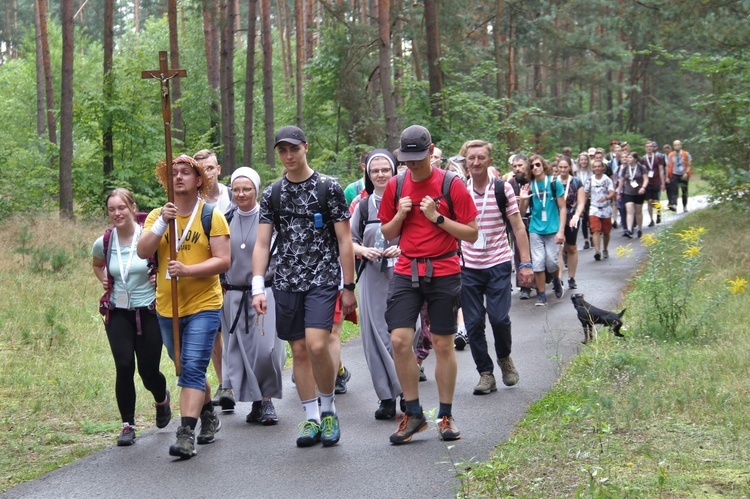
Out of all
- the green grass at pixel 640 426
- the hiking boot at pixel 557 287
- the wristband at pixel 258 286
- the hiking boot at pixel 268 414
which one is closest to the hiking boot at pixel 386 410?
the hiking boot at pixel 268 414

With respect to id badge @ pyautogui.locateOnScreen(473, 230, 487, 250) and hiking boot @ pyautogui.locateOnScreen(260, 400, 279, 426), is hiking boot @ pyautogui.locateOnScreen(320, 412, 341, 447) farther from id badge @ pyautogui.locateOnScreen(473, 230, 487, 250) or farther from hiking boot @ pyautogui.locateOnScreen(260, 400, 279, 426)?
id badge @ pyautogui.locateOnScreen(473, 230, 487, 250)

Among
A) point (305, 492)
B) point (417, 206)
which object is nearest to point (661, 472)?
point (305, 492)

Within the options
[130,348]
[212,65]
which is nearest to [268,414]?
[130,348]

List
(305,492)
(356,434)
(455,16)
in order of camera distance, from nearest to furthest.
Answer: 1. (305,492)
2. (356,434)
3. (455,16)

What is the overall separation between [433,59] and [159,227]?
19.4 metres

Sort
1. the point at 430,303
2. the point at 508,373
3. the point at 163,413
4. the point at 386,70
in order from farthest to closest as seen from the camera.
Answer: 1. the point at 386,70
2. the point at 508,373
3. the point at 163,413
4. the point at 430,303

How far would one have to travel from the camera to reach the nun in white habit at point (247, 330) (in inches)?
308

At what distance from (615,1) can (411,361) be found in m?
41.0

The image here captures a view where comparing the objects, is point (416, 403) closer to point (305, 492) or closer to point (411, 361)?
point (411, 361)

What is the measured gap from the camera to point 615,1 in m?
44.5

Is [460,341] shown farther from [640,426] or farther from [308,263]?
[308,263]

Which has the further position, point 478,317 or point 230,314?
point 478,317

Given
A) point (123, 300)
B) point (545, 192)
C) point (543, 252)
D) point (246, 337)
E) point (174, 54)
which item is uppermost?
point (174, 54)

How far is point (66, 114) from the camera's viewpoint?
23.1 meters
